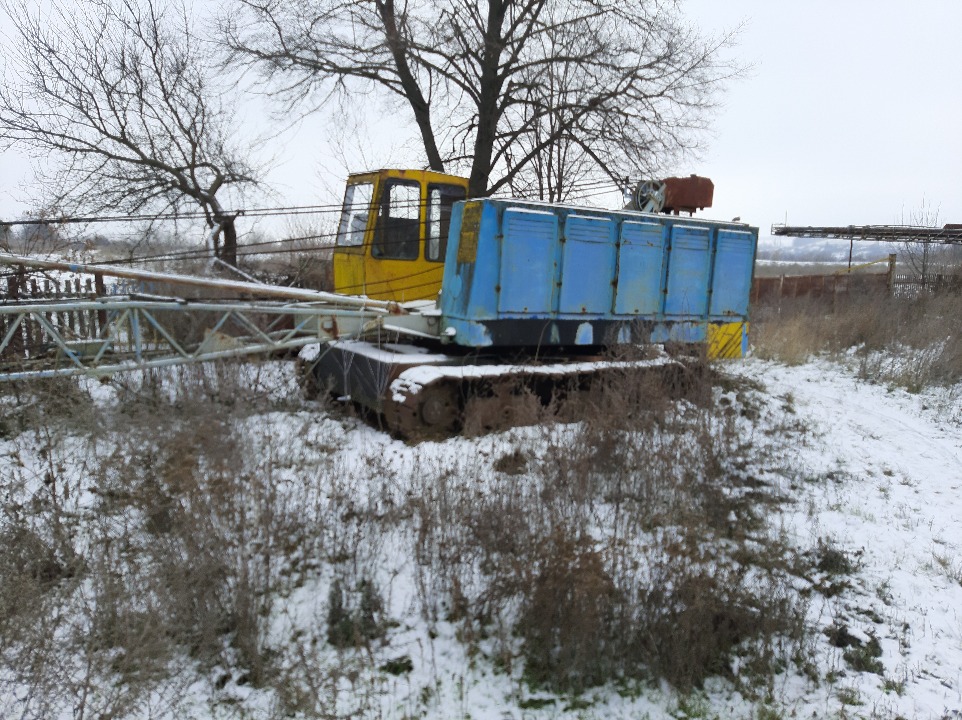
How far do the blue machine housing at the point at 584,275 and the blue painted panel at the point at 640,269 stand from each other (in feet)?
0.04

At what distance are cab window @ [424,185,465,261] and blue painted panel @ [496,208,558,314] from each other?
54.8 inches

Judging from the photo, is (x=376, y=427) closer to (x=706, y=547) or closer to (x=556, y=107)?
(x=706, y=547)

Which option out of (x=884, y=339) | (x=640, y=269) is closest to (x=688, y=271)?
(x=640, y=269)

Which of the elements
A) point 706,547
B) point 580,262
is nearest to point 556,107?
point 580,262

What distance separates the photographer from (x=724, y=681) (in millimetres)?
3416

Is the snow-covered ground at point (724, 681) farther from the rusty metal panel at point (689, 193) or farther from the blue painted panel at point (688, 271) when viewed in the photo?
the rusty metal panel at point (689, 193)

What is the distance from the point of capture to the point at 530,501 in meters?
4.63

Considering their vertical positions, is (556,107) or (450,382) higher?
(556,107)

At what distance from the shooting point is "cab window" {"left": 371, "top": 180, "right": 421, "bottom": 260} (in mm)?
7988

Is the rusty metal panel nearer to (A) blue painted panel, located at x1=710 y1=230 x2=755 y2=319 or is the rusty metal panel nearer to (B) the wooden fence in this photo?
(A) blue painted panel, located at x1=710 y1=230 x2=755 y2=319

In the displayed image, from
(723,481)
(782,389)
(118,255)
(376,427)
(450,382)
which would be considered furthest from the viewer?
(118,255)

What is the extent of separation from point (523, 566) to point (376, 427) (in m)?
3.96

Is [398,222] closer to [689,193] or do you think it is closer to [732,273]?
[689,193]

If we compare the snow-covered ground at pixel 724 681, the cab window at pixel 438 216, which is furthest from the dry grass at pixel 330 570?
the cab window at pixel 438 216
